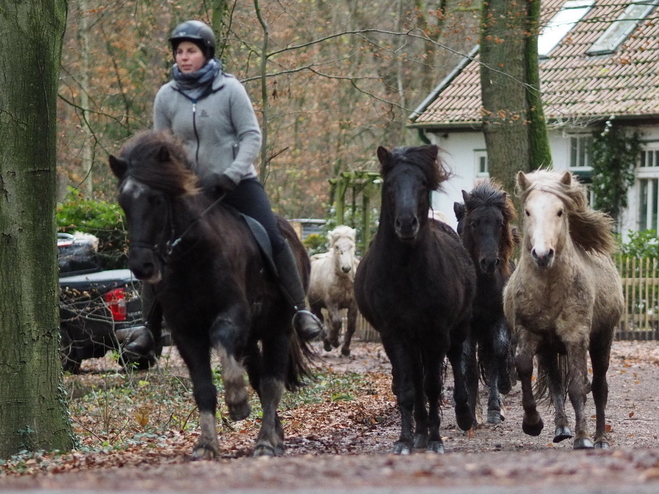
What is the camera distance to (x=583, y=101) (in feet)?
104

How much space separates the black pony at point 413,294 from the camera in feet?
31.5

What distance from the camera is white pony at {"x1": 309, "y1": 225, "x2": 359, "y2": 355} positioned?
74.2ft

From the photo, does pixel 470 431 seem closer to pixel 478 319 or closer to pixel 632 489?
pixel 478 319

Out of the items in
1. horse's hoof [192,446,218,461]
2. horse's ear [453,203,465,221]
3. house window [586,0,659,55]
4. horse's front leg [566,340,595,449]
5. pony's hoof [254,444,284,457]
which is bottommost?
pony's hoof [254,444,284,457]

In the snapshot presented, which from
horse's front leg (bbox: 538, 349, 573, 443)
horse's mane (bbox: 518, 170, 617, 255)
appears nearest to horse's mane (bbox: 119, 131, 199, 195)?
horse's mane (bbox: 518, 170, 617, 255)

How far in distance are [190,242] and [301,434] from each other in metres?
3.39

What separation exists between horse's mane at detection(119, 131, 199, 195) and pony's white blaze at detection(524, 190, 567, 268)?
2.92 meters

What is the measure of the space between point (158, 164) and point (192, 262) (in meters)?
0.72

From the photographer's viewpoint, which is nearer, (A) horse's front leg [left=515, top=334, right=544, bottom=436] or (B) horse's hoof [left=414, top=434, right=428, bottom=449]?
(B) horse's hoof [left=414, top=434, right=428, bottom=449]

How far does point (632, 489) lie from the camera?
4824 millimetres

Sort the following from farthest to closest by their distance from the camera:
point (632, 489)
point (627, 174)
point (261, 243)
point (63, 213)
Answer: point (627, 174) → point (63, 213) → point (261, 243) → point (632, 489)

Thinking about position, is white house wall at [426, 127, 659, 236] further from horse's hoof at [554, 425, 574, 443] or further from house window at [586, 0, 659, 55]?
horse's hoof at [554, 425, 574, 443]

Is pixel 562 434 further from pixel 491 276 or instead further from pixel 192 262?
pixel 192 262

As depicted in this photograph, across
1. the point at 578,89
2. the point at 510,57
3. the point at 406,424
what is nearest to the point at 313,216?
the point at 578,89
